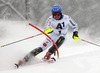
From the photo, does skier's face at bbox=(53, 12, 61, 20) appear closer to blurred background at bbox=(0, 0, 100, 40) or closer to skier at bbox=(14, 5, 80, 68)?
skier at bbox=(14, 5, 80, 68)

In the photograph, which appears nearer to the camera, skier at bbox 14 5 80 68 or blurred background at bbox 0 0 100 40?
skier at bbox 14 5 80 68

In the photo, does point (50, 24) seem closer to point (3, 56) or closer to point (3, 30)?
point (3, 56)

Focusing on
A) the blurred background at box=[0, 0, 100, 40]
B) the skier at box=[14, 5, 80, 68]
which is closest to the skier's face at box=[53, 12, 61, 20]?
the skier at box=[14, 5, 80, 68]

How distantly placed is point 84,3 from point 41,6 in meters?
Answer: 4.04

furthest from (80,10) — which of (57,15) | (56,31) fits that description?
(57,15)

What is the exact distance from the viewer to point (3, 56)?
4.50 meters

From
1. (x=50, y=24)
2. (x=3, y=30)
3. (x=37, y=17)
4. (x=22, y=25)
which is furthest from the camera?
(x=37, y=17)

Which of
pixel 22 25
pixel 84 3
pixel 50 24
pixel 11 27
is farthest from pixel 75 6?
pixel 50 24

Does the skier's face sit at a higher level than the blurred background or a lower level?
higher

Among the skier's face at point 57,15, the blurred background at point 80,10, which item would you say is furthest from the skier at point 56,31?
the blurred background at point 80,10

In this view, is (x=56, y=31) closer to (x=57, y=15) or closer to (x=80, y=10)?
(x=57, y=15)

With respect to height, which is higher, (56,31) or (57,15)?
(57,15)

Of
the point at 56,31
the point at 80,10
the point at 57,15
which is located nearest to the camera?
the point at 57,15

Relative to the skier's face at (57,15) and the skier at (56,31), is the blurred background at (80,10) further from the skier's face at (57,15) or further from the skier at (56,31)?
the skier's face at (57,15)
